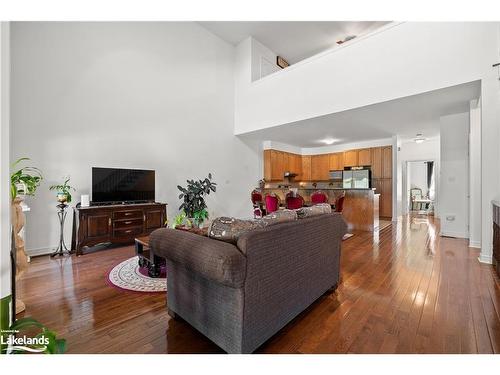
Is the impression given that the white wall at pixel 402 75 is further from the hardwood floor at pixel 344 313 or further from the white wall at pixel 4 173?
the white wall at pixel 4 173

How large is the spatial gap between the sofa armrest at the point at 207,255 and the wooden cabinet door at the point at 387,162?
294 inches

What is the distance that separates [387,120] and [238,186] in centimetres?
414

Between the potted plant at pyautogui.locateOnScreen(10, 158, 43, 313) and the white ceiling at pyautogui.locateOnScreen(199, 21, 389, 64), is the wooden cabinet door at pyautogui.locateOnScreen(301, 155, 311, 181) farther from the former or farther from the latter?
the potted plant at pyautogui.locateOnScreen(10, 158, 43, 313)

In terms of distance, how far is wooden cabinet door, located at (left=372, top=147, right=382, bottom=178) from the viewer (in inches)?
292

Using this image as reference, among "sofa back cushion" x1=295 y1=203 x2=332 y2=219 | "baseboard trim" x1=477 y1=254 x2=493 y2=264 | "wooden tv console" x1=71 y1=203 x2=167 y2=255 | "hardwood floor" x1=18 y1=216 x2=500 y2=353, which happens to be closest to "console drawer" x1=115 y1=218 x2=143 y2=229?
"wooden tv console" x1=71 y1=203 x2=167 y2=255

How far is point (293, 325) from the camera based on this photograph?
171 centimetres

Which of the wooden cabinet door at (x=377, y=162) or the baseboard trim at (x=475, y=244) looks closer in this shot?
the baseboard trim at (x=475, y=244)

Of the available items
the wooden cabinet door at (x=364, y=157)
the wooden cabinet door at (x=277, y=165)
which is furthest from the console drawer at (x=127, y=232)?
the wooden cabinet door at (x=364, y=157)

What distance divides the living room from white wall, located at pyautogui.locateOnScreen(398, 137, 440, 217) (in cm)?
9

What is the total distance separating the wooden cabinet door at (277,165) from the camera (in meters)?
7.73

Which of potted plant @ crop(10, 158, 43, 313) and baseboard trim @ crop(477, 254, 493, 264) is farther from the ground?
potted plant @ crop(10, 158, 43, 313)
